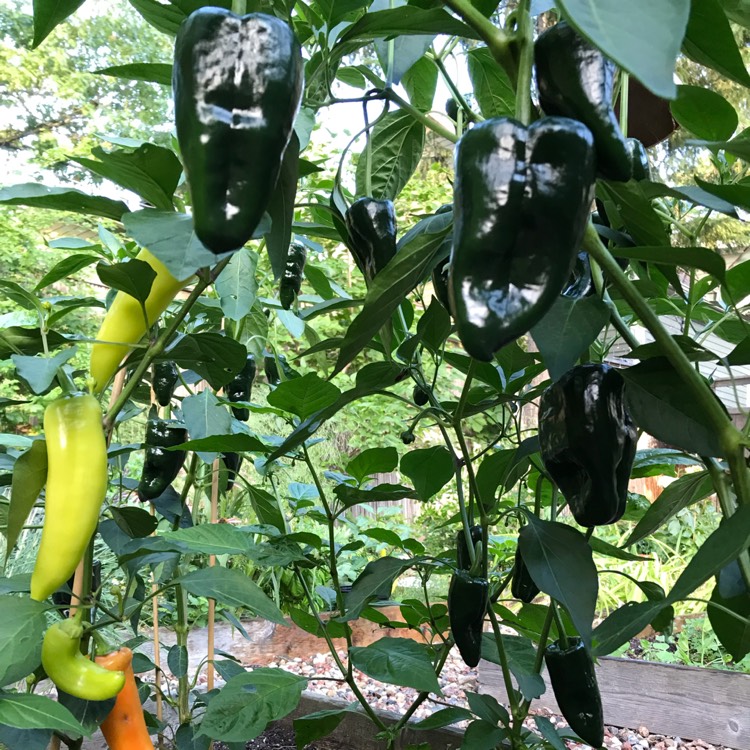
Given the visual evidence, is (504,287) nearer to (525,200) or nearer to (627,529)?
(525,200)

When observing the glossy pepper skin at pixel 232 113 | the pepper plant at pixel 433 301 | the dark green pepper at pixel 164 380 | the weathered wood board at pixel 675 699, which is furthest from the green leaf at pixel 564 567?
the weathered wood board at pixel 675 699

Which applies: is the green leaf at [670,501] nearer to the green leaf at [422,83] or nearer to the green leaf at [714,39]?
the green leaf at [714,39]

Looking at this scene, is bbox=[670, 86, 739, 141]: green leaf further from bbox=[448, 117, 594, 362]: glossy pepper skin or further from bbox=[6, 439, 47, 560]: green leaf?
bbox=[6, 439, 47, 560]: green leaf

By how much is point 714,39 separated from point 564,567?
35cm

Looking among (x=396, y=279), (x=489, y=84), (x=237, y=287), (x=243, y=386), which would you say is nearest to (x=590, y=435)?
(x=396, y=279)

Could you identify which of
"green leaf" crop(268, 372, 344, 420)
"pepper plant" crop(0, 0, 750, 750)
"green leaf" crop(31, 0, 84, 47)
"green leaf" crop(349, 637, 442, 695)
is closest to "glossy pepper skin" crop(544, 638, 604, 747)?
"pepper plant" crop(0, 0, 750, 750)

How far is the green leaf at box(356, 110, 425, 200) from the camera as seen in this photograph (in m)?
0.76

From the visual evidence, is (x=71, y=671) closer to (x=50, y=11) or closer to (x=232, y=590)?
(x=232, y=590)

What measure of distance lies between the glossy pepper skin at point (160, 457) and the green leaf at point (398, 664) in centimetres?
34

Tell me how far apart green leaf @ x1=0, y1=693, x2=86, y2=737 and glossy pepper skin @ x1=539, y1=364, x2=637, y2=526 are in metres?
0.39

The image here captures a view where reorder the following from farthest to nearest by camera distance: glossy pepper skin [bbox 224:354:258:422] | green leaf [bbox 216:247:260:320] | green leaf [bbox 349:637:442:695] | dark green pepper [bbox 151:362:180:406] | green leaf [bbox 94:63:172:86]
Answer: glossy pepper skin [bbox 224:354:258:422] < dark green pepper [bbox 151:362:180:406] < green leaf [bbox 216:247:260:320] < green leaf [bbox 349:637:442:695] < green leaf [bbox 94:63:172:86]

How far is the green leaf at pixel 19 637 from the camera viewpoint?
0.55m

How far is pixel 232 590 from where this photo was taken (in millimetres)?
662

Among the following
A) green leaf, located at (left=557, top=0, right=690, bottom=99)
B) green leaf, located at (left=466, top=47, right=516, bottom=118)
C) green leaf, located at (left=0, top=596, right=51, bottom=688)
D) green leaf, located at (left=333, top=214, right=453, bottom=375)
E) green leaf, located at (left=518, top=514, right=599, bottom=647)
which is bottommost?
green leaf, located at (left=0, top=596, right=51, bottom=688)
